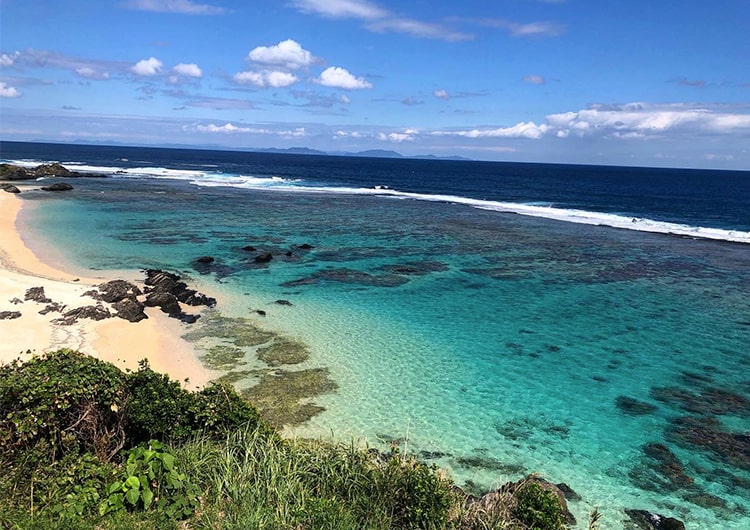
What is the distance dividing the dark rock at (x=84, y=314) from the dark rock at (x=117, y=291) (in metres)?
1.24

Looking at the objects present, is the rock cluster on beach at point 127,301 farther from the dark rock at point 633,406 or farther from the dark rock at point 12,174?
the dark rock at point 12,174

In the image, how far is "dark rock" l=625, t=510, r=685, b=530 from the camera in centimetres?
944

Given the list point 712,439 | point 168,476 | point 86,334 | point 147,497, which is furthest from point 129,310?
point 712,439

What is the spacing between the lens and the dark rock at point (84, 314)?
17.4 m

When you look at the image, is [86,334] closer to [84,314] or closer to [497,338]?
[84,314]

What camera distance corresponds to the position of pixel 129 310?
18.5 metres

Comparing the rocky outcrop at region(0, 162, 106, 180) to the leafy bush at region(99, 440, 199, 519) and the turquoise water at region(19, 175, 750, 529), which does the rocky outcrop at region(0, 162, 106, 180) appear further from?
the leafy bush at region(99, 440, 199, 519)

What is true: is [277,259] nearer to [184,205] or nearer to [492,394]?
[492,394]

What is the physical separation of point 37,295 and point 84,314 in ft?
9.14

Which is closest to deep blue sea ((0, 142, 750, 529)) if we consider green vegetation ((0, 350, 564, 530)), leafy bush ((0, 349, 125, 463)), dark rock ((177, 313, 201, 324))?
dark rock ((177, 313, 201, 324))

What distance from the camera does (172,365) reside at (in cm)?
1515

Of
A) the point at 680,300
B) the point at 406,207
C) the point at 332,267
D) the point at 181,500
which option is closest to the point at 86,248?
Answer: the point at 332,267

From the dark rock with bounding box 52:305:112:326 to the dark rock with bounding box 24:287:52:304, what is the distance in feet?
5.14

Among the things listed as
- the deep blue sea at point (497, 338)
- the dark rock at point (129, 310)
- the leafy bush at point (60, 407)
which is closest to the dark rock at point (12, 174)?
the deep blue sea at point (497, 338)
